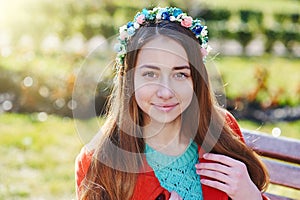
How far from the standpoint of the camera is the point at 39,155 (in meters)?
5.54

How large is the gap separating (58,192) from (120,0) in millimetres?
9602

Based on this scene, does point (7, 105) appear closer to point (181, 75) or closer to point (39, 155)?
point (39, 155)

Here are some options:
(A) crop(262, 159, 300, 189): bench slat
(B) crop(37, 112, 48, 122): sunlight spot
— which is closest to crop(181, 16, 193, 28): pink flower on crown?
(A) crop(262, 159, 300, 189): bench slat

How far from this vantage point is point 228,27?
11508 millimetres

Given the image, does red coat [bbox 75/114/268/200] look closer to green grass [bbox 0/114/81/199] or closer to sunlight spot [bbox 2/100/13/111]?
green grass [bbox 0/114/81/199]

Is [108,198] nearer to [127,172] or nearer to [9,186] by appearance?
[127,172]

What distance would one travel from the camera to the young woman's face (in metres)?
2.41

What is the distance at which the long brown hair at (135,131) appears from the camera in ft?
8.24

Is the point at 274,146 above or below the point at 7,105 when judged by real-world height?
above

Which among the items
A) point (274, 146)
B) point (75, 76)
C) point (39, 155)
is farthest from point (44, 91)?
point (274, 146)

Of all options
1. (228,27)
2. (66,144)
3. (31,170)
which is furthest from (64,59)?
(228,27)

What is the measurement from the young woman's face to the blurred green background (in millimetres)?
288

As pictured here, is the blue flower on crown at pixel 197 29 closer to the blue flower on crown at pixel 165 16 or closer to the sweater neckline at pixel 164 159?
the blue flower on crown at pixel 165 16

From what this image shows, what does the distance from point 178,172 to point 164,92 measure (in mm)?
405
